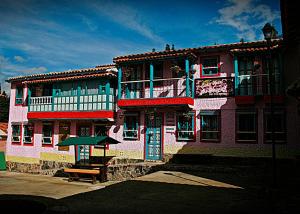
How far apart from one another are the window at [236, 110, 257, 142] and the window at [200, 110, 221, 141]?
1.17 m

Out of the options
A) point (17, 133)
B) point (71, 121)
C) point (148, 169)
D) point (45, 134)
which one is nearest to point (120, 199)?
point (148, 169)

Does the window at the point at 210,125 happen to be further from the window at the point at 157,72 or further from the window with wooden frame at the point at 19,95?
the window with wooden frame at the point at 19,95

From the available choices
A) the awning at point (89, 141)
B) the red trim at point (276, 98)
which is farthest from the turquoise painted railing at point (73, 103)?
the red trim at point (276, 98)

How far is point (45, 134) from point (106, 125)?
20.3ft

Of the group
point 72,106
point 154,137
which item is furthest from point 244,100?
point 72,106

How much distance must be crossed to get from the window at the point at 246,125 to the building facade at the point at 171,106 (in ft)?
0.18

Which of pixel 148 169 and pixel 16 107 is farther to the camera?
pixel 16 107

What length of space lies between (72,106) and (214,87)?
10.6m

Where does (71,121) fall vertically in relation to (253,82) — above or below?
below

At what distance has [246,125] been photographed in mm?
16734

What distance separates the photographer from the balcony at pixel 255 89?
52.4 ft

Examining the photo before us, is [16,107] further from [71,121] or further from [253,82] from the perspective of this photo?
[253,82]

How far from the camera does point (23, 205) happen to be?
8773mm

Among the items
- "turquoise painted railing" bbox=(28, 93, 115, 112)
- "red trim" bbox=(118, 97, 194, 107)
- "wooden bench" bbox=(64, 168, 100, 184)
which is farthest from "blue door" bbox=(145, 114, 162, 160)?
"wooden bench" bbox=(64, 168, 100, 184)
